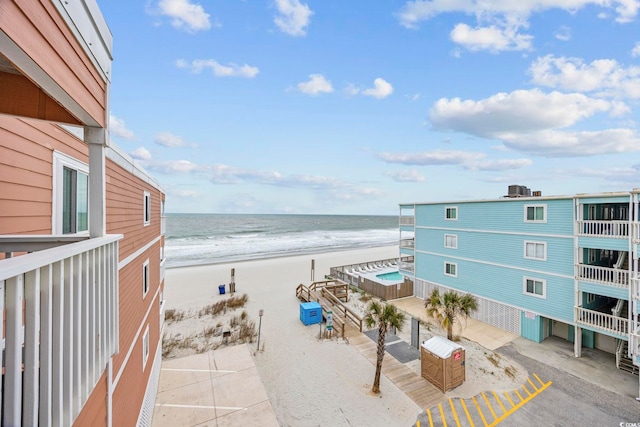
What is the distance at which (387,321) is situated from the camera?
37.1 ft

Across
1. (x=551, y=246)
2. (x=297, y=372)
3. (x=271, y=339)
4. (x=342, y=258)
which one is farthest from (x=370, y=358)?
(x=342, y=258)

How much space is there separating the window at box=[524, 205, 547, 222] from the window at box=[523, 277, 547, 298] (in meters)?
3.47

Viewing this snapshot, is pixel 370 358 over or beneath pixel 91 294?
beneath

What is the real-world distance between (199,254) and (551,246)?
4551cm

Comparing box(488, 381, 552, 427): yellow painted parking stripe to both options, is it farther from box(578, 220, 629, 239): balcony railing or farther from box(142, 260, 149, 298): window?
box(142, 260, 149, 298): window

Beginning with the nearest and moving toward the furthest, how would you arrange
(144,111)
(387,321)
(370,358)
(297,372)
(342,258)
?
1. (387,321)
2. (297,372)
3. (370,358)
4. (144,111)
5. (342,258)

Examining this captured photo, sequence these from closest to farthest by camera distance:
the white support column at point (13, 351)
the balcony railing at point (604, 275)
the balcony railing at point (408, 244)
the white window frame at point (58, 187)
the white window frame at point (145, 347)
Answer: the white support column at point (13, 351) → the white window frame at point (58, 187) → the white window frame at point (145, 347) → the balcony railing at point (604, 275) → the balcony railing at point (408, 244)

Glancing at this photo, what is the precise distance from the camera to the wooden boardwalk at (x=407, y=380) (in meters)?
11.1

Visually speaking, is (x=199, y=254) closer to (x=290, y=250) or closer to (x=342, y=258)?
(x=290, y=250)

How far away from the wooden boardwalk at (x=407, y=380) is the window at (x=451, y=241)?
33.2 feet

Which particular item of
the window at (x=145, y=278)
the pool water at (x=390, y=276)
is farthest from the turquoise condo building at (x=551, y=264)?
the window at (x=145, y=278)

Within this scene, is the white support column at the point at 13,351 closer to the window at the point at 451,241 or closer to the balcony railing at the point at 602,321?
the balcony railing at the point at 602,321

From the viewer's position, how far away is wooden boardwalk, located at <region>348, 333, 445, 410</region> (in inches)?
436

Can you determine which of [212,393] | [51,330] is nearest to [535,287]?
[212,393]
